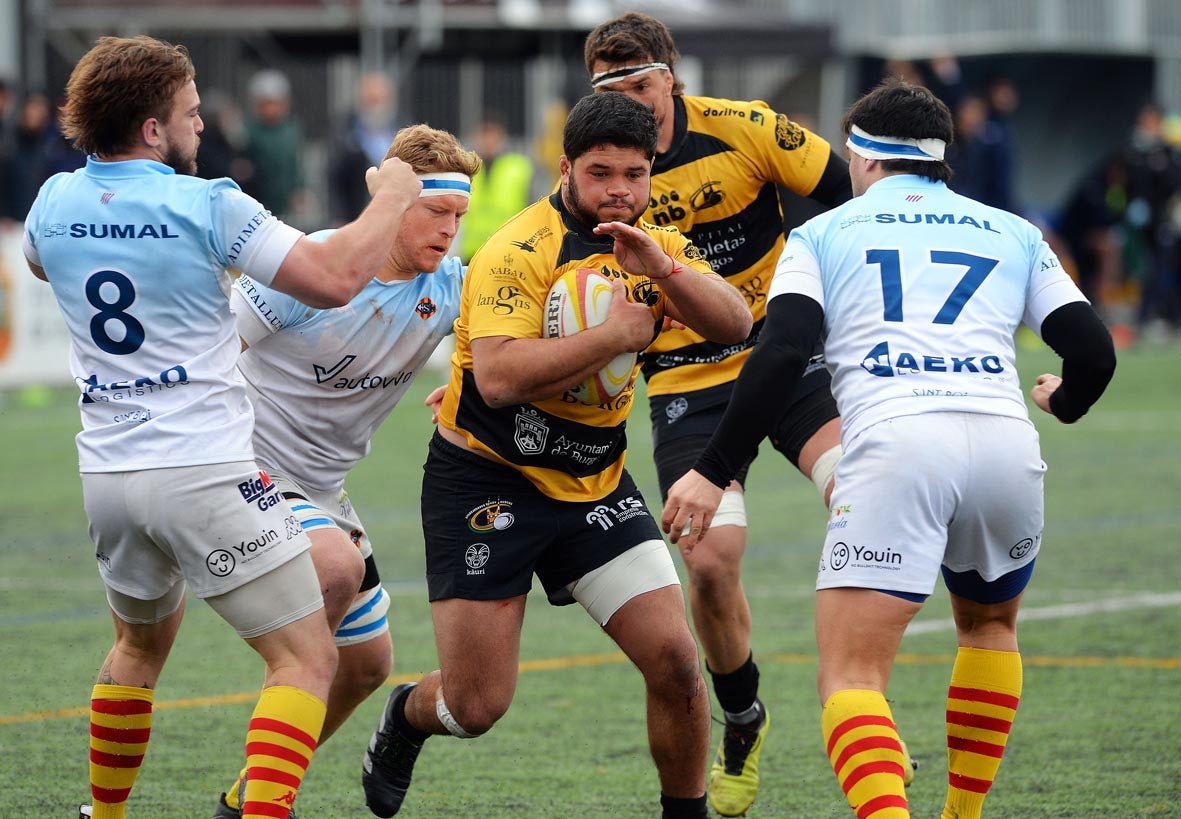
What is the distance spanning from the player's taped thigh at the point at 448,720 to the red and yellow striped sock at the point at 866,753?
1.35m

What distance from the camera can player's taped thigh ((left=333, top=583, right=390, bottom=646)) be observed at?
18.4ft

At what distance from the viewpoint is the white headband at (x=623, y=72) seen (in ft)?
20.6

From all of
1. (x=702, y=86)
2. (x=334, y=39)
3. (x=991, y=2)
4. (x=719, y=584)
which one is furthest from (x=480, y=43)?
(x=719, y=584)

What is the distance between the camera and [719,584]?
6242 mm

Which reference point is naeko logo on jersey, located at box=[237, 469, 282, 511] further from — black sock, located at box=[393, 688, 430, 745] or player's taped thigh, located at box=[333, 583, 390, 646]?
black sock, located at box=[393, 688, 430, 745]

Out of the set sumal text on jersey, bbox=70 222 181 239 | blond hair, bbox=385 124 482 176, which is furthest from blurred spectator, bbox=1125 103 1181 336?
sumal text on jersey, bbox=70 222 181 239

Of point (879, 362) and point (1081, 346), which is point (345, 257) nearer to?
point (879, 362)

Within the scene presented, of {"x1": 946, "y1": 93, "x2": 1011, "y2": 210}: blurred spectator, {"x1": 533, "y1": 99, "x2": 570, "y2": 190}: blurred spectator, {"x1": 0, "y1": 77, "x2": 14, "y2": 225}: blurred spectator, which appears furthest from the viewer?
{"x1": 533, "y1": 99, "x2": 570, "y2": 190}: blurred spectator

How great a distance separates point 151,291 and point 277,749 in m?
1.20

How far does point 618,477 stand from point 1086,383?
57.0 inches

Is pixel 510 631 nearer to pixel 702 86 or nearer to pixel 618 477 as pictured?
pixel 618 477

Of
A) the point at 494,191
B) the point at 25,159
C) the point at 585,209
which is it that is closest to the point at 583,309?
the point at 585,209

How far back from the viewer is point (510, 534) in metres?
5.25

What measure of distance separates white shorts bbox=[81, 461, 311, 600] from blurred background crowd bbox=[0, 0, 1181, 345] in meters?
13.1
